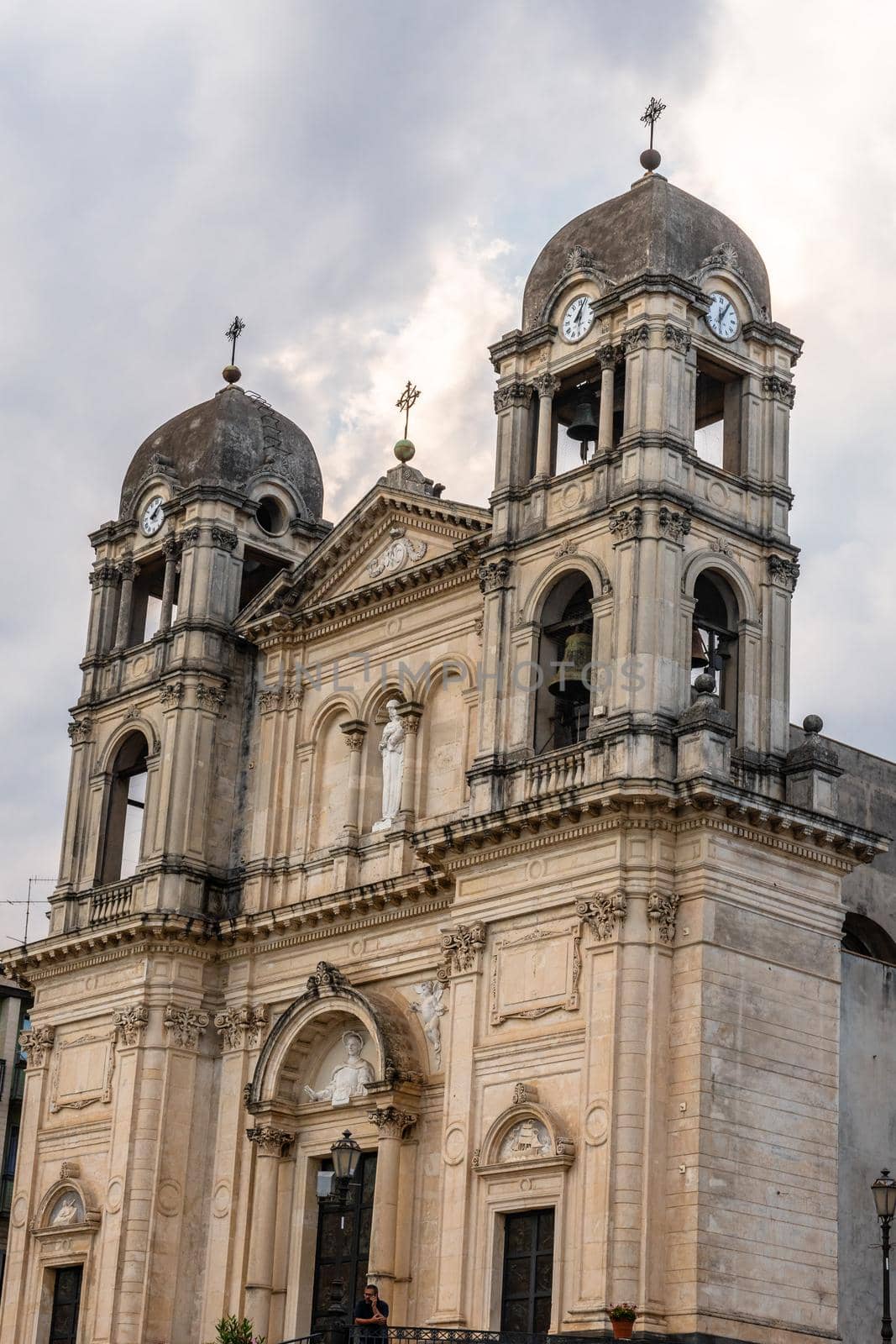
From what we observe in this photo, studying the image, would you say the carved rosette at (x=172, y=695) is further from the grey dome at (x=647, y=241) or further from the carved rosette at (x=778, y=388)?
the carved rosette at (x=778, y=388)

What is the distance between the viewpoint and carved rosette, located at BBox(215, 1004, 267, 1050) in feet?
129

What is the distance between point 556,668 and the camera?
115ft

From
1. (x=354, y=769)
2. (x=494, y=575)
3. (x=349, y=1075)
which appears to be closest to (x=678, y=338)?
Answer: (x=494, y=575)

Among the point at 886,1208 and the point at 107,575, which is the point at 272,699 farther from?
the point at 886,1208

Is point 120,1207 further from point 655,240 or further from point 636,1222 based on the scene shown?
point 655,240

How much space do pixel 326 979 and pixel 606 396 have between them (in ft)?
34.6

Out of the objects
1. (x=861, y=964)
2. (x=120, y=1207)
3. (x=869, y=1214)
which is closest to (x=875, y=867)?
(x=861, y=964)

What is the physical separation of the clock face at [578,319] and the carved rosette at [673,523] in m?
4.01

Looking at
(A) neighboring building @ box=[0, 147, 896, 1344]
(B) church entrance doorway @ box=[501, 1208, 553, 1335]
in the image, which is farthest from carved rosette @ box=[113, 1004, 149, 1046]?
(B) church entrance doorway @ box=[501, 1208, 553, 1335]

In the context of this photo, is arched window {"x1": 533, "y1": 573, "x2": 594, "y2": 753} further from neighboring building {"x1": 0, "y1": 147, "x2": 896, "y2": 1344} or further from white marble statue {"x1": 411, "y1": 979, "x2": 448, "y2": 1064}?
white marble statue {"x1": 411, "y1": 979, "x2": 448, "y2": 1064}

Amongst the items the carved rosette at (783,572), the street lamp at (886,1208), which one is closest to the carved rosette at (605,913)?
the street lamp at (886,1208)

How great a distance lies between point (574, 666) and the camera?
114 feet

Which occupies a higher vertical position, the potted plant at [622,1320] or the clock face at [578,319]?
the clock face at [578,319]

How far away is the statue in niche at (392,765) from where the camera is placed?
3847cm
